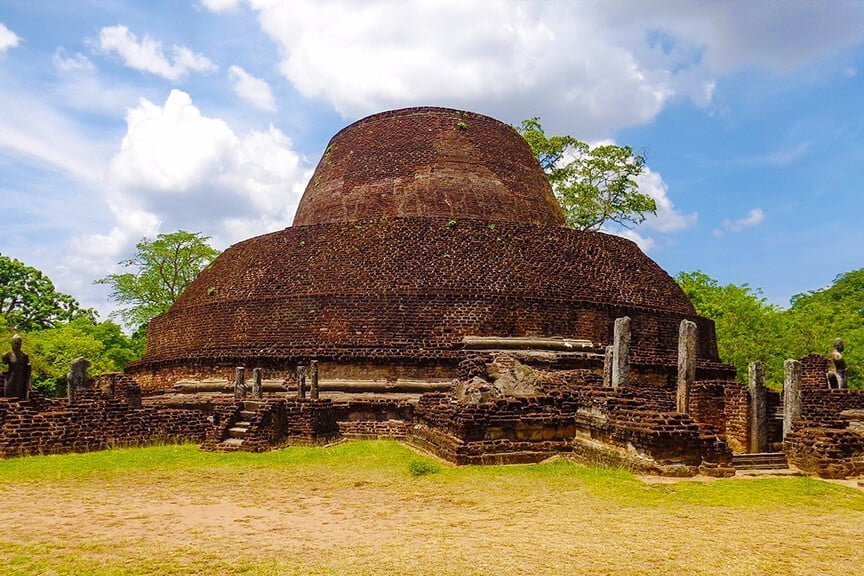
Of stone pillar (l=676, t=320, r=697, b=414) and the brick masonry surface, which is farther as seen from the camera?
the brick masonry surface

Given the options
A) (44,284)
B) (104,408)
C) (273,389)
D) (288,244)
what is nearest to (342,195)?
(288,244)

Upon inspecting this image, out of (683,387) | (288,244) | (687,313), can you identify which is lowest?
(683,387)

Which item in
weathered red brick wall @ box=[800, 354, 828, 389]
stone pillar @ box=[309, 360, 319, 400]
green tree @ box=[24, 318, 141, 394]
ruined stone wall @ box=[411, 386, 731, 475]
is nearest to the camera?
ruined stone wall @ box=[411, 386, 731, 475]

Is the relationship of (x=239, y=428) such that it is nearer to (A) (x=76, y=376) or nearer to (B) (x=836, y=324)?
(A) (x=76, y=376)

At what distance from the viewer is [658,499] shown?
20.5ft

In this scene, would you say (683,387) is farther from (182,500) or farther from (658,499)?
(182,500)

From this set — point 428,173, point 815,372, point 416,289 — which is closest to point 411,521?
point 416,289

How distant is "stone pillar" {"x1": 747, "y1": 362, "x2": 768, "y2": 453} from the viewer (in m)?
9.95

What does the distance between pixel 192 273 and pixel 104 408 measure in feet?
64.0

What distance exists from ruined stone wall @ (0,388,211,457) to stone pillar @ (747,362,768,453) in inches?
325

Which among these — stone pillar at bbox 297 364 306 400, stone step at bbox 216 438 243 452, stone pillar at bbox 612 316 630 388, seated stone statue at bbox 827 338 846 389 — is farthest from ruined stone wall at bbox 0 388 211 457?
seated stone statue at bbox 827 338 846 389

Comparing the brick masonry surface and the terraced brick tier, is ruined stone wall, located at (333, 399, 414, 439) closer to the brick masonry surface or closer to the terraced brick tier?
the terraced brick tier

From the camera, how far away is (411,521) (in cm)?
544

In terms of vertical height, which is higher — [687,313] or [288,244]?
[288,244]
